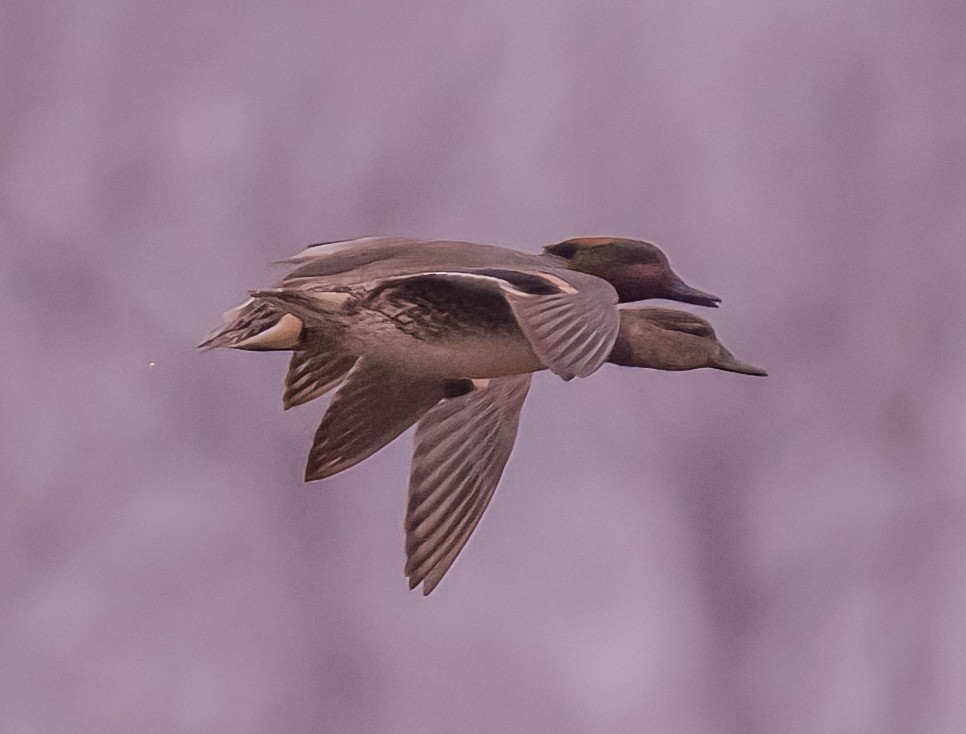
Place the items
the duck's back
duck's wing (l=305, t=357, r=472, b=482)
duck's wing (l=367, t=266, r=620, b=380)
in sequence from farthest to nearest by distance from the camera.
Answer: duck's wing (l=305, t=357, r=472, b=482)
the duck's back
duck's wing (l=367, t=266, r=620, b=380)

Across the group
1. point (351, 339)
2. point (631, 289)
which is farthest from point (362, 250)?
point (631, 289)

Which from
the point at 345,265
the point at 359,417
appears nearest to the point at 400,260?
the point at 345,265

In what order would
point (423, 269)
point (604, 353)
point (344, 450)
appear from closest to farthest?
point (604, 353) → point (423, 269) → point (344, 450)

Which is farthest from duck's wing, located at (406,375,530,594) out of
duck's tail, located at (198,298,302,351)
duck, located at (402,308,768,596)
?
duck's tail, located at (198,298,302,351)

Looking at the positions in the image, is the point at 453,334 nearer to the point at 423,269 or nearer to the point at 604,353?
the point at 423,269

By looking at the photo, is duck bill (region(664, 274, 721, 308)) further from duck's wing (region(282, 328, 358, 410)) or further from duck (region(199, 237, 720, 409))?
duck's wing (region(282, 328, 358, 410))

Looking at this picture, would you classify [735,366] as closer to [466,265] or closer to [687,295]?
[687,295]
